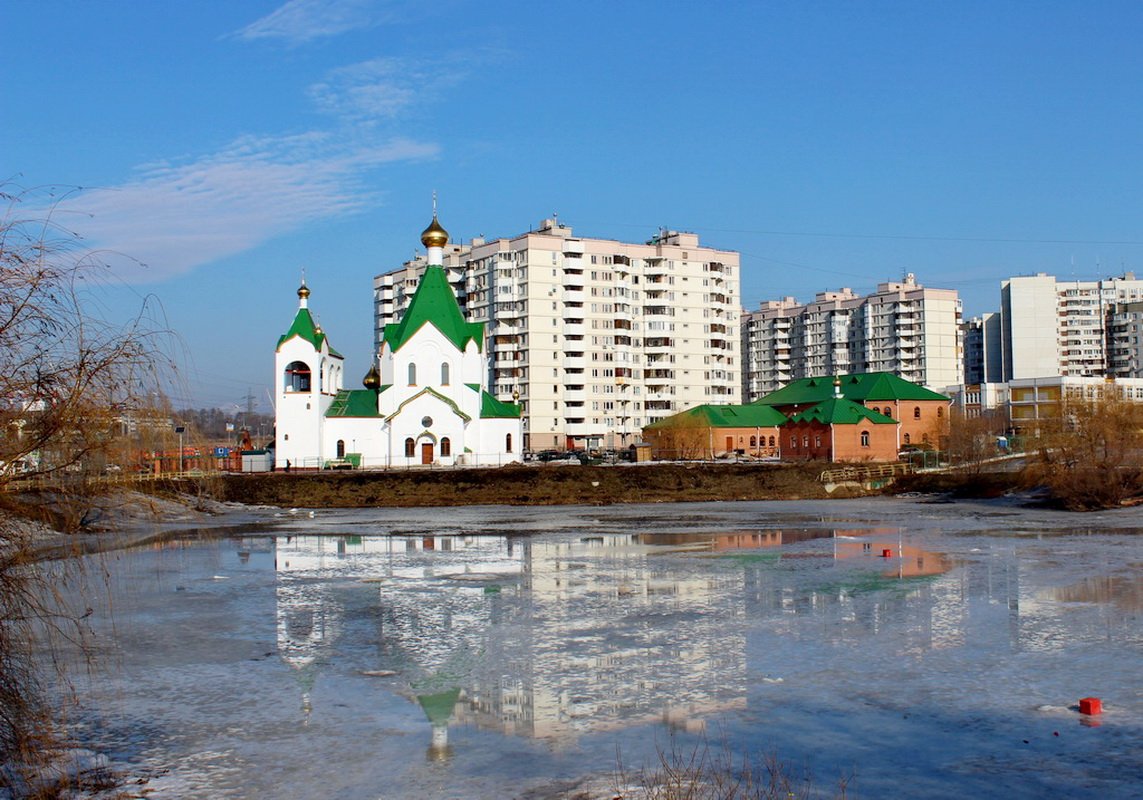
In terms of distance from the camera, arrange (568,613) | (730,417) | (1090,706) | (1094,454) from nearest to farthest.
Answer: (1090,706), (568,613), (1094,454), (730,417)

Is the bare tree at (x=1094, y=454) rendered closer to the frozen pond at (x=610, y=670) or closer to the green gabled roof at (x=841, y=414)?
the frozen pond at (x=610, y=670)

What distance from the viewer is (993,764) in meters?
8.24

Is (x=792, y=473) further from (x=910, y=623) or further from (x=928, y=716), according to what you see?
(x=928, y=716)

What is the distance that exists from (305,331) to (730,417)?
113ft

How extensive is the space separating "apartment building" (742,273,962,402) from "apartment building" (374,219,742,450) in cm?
2522

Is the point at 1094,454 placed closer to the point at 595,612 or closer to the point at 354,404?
the point at 595,612

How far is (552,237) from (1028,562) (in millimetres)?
74375

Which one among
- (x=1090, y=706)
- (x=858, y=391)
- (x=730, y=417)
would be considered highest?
(x=858, y=391)

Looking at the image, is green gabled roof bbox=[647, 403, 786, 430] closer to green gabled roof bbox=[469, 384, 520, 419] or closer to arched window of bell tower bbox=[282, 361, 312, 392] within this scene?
green gabled roof bbox=[469, 384, 520, 419]

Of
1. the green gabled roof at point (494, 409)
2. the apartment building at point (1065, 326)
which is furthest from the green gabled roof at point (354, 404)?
the apartment building at point (1065, 326)

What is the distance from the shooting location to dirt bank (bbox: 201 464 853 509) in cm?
4512

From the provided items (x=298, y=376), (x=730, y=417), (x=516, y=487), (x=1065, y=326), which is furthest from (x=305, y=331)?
(x=1065, y=326)

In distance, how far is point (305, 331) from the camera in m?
59.6

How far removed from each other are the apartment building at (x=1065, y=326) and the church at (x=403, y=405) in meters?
82.9
